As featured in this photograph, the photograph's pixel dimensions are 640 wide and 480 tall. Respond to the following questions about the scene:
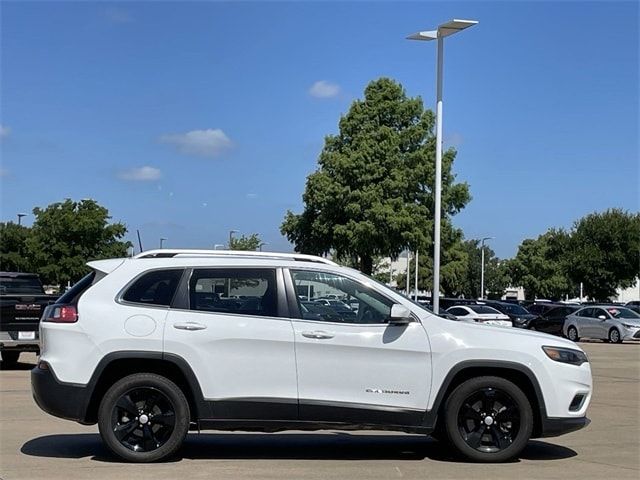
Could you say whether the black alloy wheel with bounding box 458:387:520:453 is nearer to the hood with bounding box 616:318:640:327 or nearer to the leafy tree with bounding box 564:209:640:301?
the hood with bounding box 616:318:640:327

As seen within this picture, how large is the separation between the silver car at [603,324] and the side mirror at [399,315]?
92.7ft

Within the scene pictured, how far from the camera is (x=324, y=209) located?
39.8 meters

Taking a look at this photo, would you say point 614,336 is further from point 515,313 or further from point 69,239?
point 69,239

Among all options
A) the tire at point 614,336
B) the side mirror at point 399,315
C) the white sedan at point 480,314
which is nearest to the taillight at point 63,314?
the side mirror at point 399,315

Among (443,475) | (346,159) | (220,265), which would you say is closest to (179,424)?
(220,265)

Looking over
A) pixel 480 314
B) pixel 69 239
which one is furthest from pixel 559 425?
pixel 69 239

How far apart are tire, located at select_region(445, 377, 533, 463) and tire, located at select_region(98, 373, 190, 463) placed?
2.43 m

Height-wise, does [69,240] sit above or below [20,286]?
above

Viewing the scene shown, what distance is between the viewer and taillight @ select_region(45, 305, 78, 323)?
25.5 feet

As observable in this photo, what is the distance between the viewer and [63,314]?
7.81 metres

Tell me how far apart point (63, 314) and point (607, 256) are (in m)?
61.4

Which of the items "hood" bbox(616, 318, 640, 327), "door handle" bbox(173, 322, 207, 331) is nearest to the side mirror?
"door handle" bbox(173, 322, 207, 331)

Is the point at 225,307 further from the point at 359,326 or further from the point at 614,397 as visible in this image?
the point at 614,397

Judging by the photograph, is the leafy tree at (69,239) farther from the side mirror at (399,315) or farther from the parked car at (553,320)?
the side mirror at (399,315)
